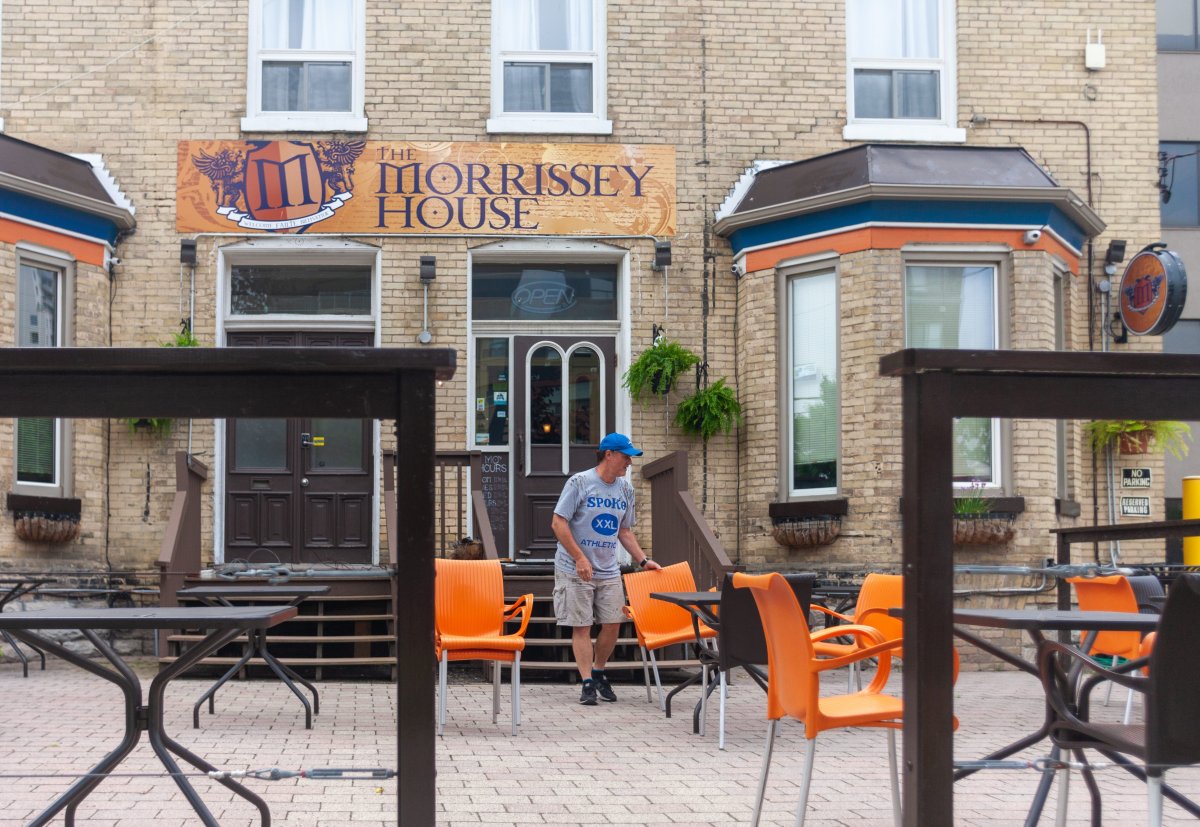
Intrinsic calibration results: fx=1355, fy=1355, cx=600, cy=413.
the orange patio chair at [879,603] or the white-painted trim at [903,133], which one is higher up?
the white-painted trim at [903,133]

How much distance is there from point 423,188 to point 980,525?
582 cm

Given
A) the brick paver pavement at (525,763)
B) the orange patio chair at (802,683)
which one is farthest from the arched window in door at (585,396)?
the orange patio chair at (802,683)

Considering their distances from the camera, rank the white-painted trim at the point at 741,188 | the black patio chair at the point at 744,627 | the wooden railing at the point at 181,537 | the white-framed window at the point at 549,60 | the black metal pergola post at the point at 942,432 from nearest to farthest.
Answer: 1. the black metal pergola post at the point at 942,432
2. the black patio chair at the point at 744,627
3. the wooden railing at the point at 181,537
4. the white-painted trim at the point at 741,188
5. the white-framed window at the point at 549,60

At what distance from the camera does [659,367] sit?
12.2 metres

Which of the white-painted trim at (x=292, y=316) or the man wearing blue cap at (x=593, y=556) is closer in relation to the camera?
the man wearing blue cap at (x=593, y=556)

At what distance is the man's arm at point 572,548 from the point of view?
855 centimetres

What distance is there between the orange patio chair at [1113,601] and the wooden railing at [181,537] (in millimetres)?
6136

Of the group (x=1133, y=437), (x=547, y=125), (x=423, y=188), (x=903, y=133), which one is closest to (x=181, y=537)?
(x=423, y=188)

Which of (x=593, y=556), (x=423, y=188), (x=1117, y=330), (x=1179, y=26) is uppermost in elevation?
(x=1179, y=26)

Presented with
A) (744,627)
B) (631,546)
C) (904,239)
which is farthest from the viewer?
(904,239)

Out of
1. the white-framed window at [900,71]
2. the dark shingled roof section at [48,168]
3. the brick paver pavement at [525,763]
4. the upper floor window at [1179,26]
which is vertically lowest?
the brick paver pavement at [525,763]

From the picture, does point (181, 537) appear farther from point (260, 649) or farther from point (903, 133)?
point (903, 133)

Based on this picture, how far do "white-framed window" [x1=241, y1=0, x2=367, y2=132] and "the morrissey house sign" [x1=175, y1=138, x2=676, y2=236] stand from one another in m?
0.41

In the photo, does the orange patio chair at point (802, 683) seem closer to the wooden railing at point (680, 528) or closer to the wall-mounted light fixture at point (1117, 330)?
the wooden railing at point (680, 528)
